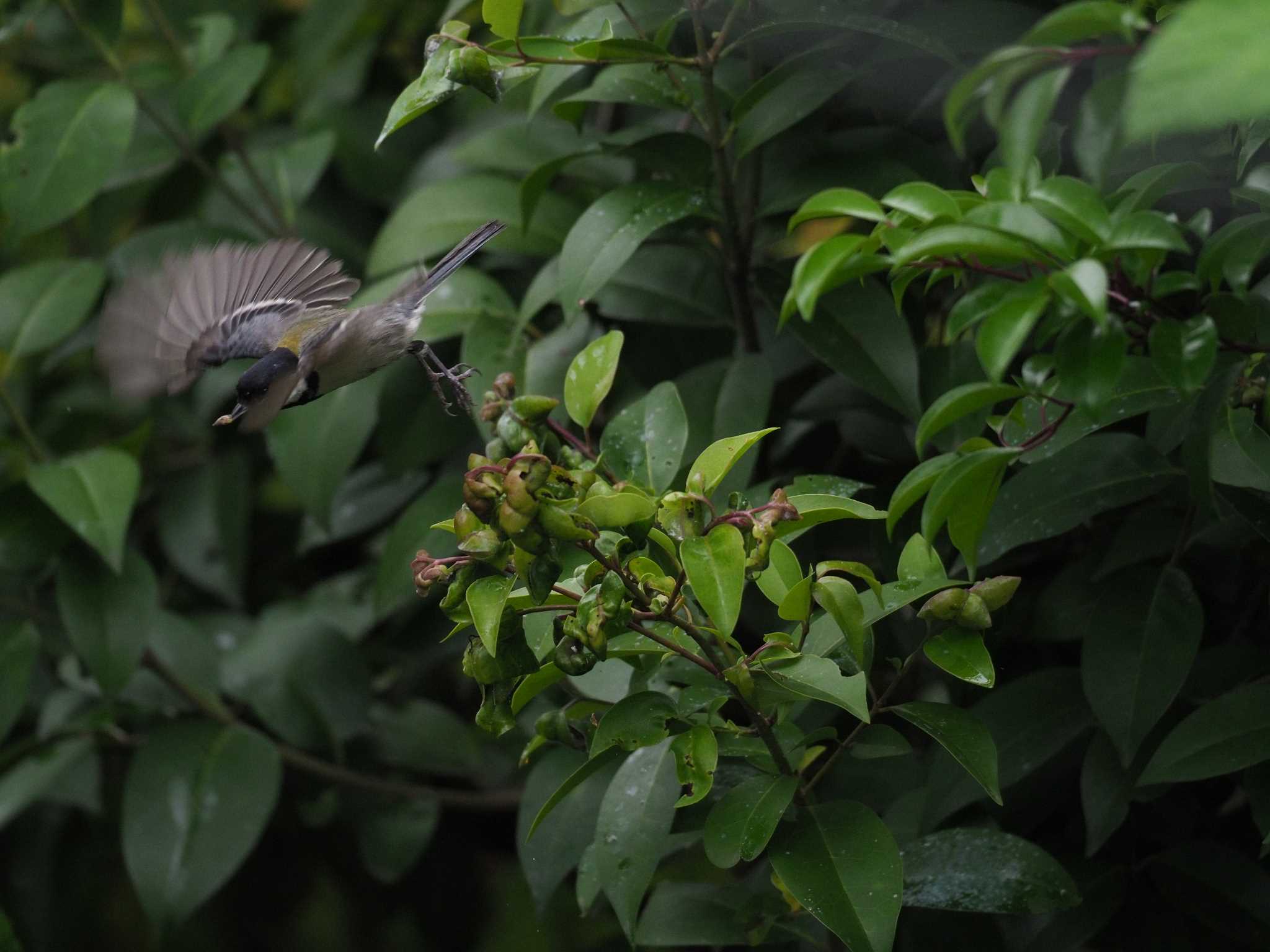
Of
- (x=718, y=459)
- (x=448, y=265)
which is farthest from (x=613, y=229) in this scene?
(x=718, y=459)

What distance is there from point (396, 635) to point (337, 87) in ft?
3.27

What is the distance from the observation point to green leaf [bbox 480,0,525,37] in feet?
3.10

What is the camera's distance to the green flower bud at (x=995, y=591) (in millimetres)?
823

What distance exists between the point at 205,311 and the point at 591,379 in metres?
0.69

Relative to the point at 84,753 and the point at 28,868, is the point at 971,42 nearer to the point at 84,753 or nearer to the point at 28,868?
the point at 84,753

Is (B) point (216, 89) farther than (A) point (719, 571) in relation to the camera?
Yes

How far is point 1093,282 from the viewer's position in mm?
596

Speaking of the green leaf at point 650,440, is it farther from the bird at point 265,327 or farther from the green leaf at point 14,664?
the green leaf at point 14,664

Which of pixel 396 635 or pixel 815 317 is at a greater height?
pixel 815 317

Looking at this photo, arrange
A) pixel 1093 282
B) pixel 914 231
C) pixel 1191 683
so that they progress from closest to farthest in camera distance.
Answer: pixel 1093 282 → pixel 914 231 → pixel 1191 683

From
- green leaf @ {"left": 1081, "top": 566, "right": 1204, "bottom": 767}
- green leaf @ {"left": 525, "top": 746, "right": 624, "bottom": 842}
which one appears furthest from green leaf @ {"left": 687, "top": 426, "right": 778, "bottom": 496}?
green leaf @ {"left": 1081, "top": 566, "right": 1204, "bottom": 767}

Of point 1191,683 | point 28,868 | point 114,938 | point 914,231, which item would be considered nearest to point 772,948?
point 1191,683

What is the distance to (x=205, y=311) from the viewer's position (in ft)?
4.57

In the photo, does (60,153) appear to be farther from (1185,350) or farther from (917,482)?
(1185,350)
